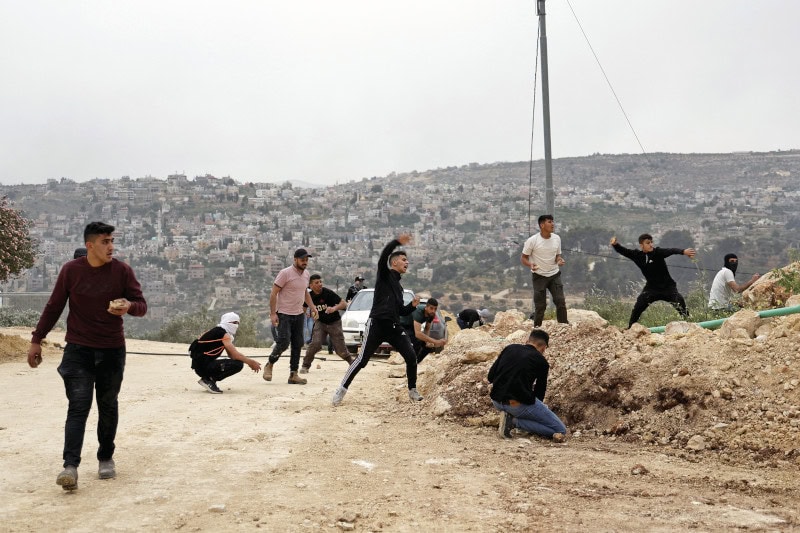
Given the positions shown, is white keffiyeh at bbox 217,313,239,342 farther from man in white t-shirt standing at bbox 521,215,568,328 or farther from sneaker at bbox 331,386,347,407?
man in white t-shirt standing at bbox 521,215,568,328

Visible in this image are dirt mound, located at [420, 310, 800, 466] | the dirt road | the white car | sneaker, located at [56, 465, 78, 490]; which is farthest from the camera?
the white car

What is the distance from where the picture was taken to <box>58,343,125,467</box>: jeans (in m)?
6.71

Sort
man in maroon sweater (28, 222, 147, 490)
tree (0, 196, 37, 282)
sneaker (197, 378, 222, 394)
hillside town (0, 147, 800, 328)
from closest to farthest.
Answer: man in maroon sweater (28, 222, 147, 490), sneaker (197, 378, 222, 394), tree (0, 196, 37, 282), hillside town (0, 147, 800, 328)

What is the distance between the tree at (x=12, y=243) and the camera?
18.6 meters

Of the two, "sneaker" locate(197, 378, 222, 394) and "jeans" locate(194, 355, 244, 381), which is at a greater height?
"jeans" locate(194, 355, 244, 381)

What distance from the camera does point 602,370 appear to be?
10.0 m

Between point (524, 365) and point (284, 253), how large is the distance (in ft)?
226

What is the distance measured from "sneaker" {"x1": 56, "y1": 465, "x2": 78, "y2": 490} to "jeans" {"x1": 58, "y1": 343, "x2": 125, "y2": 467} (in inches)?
5.6

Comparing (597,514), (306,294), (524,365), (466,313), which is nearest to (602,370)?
(524,365)

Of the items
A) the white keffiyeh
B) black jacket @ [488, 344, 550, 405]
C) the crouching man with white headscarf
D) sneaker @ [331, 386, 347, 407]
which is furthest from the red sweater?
the white keffiyeh

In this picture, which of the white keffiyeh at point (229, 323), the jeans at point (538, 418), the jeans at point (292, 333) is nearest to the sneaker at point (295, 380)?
the jeans at point (292, 333)

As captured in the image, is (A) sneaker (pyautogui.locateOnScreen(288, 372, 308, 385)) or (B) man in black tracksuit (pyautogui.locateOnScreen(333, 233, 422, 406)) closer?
(B) man in black tracksuit (pyautogui.locateOnScreen(333, 233, 422, 406))

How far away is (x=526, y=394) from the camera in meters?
8.98

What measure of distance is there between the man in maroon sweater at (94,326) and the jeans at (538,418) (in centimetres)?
394
